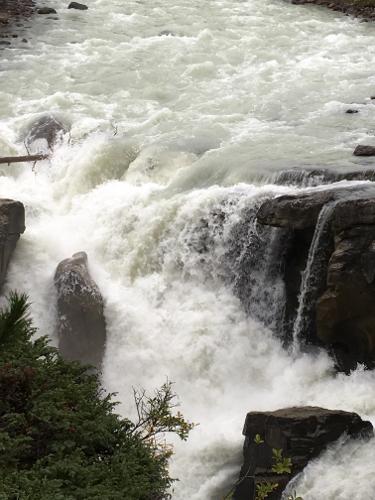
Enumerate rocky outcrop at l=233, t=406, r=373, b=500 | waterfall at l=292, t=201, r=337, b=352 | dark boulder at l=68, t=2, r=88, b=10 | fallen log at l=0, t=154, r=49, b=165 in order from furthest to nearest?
dark boulder at l=68, t=2, r=88, b=10, fallen log at l=0, t=154, r=49, b=165, waterfall at l=292, t=201, r=337, b=352, rocky outcrop at l=233, t=406, r=373, b=500

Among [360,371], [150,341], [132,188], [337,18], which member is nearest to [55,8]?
[337,18]

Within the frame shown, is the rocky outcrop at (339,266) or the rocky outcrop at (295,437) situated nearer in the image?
the rocky outcrop at (295,437)

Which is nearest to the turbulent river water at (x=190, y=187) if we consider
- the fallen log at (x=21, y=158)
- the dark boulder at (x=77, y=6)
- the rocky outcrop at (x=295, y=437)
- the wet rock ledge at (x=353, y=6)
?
the rocky outcrop at (x=295, y=437)

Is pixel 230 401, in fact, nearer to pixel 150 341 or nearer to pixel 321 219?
pixel 150 341

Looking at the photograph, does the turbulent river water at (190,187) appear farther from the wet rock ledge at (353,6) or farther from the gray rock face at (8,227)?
the wet rock ledge at (353,6)

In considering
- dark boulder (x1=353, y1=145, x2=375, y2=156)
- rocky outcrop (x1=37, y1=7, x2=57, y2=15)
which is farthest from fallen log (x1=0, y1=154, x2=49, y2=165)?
rocky outcrop (x1=37, y1=7, x2=57, y2=15)

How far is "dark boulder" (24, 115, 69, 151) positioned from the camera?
19.0 metres

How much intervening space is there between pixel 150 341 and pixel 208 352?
1276mm

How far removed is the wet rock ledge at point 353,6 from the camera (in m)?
29.2

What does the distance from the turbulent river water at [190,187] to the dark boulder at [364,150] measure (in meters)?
0.37

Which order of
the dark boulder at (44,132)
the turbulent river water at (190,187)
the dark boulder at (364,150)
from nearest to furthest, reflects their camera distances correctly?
the turbulent river water at (190,187), the dark boulder at (364,150), the dark boulder at (44,132)

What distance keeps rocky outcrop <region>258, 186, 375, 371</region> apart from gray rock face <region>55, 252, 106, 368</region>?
3.91 m

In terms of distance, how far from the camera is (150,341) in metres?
13.7

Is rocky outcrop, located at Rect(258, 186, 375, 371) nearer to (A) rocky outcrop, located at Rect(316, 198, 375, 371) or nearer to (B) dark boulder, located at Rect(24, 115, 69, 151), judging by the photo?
(A) rocky outcrop, located at Rect(316, 198, 375, 371)
